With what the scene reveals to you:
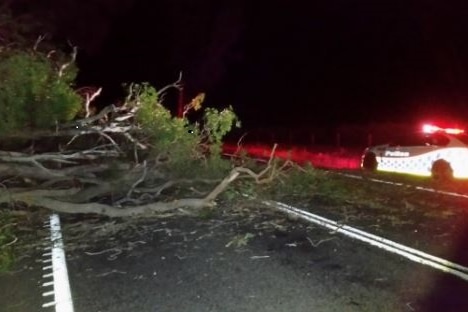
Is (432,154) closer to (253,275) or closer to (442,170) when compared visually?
(442,170)

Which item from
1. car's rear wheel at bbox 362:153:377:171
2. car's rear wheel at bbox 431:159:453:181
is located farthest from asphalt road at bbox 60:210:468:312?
car's rear wheel at bbox 362:153:377:171

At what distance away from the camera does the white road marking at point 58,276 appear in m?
5.59

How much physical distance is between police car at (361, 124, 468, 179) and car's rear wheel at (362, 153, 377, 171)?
0.77 meters

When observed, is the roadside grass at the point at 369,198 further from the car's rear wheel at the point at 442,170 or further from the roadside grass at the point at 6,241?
the roadside grass at the point at 6,241

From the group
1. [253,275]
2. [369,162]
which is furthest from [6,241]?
[369,162]

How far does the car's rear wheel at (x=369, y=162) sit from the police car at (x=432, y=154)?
0.77m

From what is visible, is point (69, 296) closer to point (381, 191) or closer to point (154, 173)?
point (154, 173)

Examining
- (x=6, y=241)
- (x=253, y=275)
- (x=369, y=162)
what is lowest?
(x=6, y=241)

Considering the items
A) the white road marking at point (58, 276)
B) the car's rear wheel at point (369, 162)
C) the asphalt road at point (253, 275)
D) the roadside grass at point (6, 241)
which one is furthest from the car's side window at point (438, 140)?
the roadside grass at point (6, 241)

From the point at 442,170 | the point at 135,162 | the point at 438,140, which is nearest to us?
the point at 135,162

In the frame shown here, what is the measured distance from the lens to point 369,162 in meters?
17.0

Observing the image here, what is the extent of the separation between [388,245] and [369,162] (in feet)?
33.0

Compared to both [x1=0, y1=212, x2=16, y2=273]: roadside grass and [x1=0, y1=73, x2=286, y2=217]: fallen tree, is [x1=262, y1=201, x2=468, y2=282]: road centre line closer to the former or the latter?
[x1=0, y1=73, x2=286, y2=217]: fallen tree

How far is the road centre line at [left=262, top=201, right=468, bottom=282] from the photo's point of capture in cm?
610
